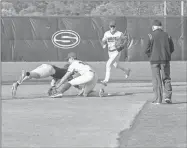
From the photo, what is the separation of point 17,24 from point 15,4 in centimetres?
724

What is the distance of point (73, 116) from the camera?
11.2 m

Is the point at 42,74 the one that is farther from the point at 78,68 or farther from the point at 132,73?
the point at 132,73

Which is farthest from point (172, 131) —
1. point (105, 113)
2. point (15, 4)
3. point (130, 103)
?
point (15, 4)

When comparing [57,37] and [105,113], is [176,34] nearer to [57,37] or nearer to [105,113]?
[57,37]

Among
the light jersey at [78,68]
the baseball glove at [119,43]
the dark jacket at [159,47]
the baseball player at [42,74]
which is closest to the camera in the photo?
the dark jacket at [159,47]

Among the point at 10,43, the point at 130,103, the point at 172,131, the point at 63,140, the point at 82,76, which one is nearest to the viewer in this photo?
the point at 63,140

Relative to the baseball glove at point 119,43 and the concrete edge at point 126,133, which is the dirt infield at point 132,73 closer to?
the baseball glove at point 119,43

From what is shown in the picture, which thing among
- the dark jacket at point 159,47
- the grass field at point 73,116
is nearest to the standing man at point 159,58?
the dark jacket at point 159,47

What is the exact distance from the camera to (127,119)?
10820mm

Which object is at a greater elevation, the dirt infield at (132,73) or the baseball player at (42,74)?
the baseball player at (42,74)

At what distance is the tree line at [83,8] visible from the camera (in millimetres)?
32844

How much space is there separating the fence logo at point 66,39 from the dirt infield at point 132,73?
1.07m

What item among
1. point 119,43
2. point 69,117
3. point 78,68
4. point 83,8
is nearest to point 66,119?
point 69,117

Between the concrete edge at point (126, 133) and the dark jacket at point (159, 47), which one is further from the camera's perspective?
Answer: the dark jacket at point (159, 47)
